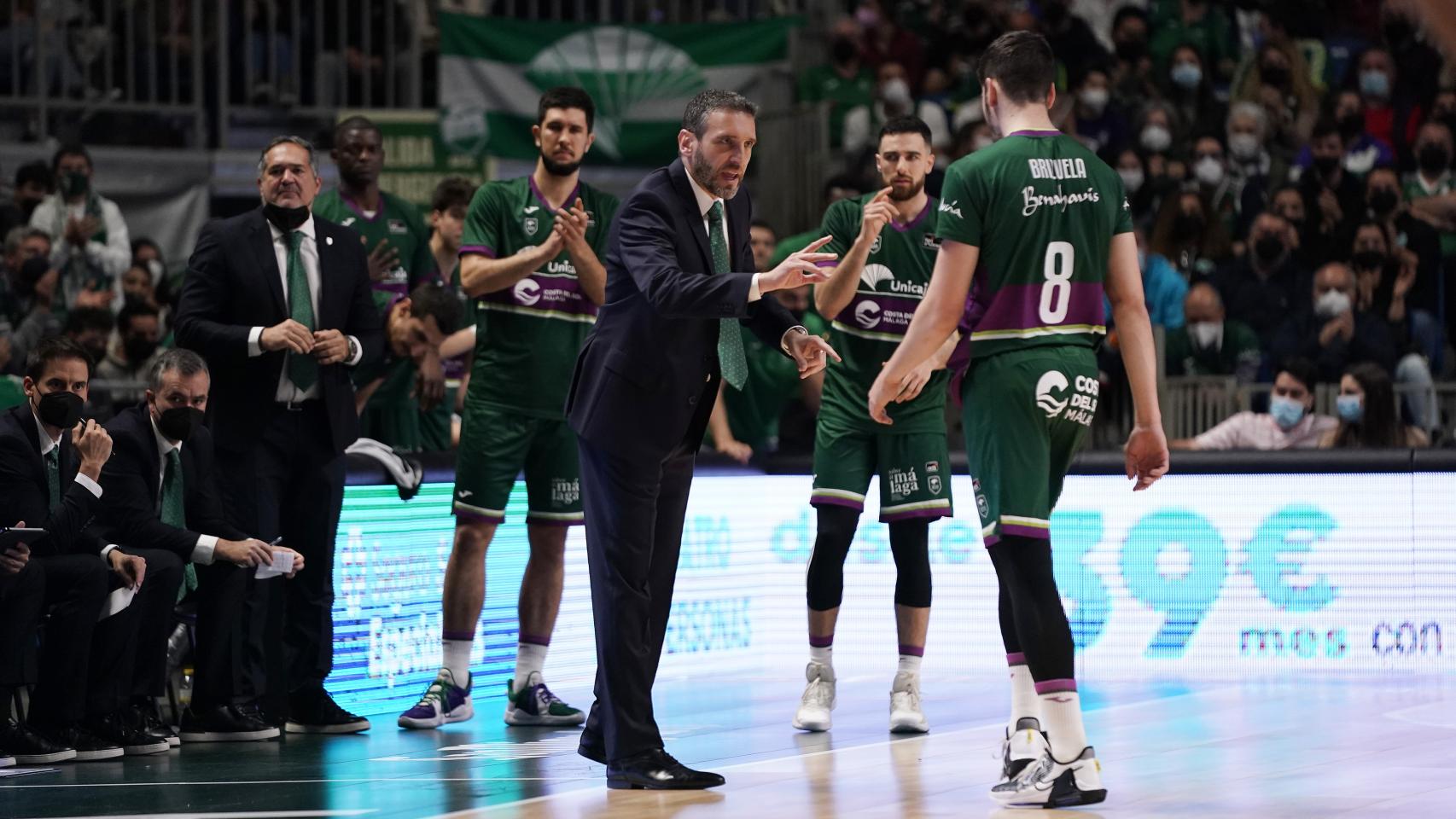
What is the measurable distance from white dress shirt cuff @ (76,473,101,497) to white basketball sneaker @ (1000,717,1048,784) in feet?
11.1

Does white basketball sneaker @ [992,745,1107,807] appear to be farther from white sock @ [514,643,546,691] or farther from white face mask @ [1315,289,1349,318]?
white face mask @ [1315,289,1349,318]

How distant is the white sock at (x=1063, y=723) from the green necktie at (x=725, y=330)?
4.45 feet

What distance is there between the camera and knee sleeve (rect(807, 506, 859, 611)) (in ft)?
25.0

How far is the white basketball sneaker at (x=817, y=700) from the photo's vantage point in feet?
Answer: 24.2

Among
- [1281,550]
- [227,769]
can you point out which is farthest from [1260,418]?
[227,769]

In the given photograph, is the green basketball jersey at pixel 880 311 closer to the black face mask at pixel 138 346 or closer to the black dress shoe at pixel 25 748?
the black dress shoe at pixel 25 748

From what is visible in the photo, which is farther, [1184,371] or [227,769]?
[1184,371]

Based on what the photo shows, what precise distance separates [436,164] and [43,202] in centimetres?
320

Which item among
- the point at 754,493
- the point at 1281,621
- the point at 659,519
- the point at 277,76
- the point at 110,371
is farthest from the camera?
the point at 277,76

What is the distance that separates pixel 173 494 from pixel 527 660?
61.7 inches

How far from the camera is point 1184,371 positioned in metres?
12.0

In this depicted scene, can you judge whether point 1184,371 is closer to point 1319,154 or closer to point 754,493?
point 1319,154

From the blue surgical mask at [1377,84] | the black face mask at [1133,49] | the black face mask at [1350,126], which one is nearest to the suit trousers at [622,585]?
the black face mask at [1350,126]

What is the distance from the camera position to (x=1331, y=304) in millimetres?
12086
